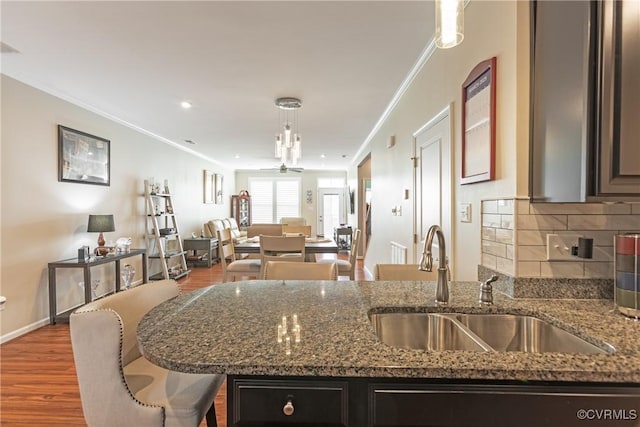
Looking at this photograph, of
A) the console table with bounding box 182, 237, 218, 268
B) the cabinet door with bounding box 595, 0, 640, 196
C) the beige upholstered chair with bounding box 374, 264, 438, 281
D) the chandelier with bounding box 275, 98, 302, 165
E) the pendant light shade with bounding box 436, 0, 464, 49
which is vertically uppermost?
the chandelier with bounding box 275, 98, 302, 165

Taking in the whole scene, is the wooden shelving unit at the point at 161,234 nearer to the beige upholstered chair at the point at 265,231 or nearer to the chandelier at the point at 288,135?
the beige upholstered chair at the point at 265,231

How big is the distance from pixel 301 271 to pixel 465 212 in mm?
1023

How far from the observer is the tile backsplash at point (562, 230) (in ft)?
4.38

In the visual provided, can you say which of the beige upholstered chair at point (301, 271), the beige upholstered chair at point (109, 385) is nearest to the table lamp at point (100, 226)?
the beige upholstered chair at point (301, 271)

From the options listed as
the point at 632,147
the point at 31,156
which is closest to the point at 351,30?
the point at 632,147

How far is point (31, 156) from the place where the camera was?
3270mm

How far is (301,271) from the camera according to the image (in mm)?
1982

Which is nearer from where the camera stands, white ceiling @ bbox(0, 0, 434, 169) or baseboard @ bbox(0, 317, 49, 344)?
white ceiling @ bbox(0, 0, 434, 169)

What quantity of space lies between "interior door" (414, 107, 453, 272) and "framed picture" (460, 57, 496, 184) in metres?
0.28

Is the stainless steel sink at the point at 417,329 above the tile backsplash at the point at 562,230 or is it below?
below

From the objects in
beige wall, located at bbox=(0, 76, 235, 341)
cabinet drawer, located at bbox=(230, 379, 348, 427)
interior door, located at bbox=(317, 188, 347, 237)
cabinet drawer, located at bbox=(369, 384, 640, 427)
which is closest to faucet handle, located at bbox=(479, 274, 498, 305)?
cabinet drawer, located at bbox=(369, 384, 640, 427)

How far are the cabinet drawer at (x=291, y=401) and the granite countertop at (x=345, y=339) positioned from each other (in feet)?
0.23

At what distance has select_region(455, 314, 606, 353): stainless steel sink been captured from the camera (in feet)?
3.85

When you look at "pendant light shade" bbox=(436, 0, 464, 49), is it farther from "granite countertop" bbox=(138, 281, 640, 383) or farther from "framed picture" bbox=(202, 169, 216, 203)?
"framed picture" bbox=(202, 169, 216, 203)
